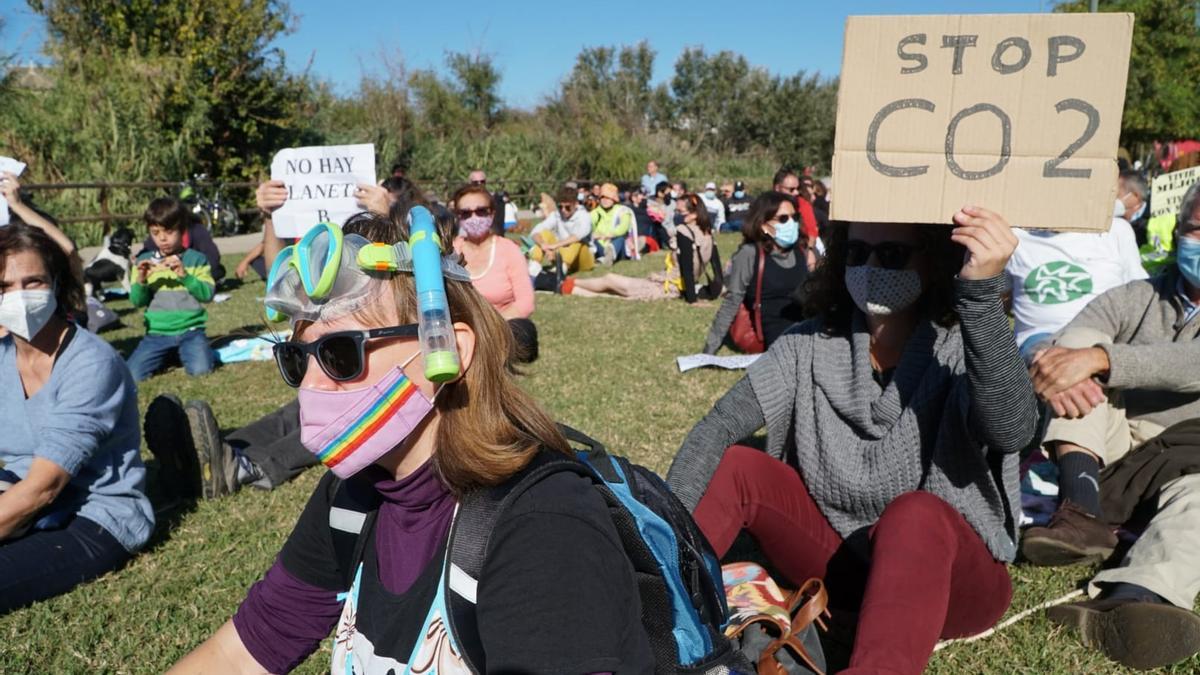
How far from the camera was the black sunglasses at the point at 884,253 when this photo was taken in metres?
3.02

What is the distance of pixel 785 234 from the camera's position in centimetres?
841

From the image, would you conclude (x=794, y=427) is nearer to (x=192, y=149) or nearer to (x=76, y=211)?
(x=76, y=211)

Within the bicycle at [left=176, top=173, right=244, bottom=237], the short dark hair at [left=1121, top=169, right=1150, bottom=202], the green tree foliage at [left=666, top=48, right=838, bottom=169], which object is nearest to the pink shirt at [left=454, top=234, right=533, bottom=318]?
the short dark hair at [left=1121, top=169, right=1150, bottom=202]

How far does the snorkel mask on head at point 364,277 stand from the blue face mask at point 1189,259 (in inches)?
133

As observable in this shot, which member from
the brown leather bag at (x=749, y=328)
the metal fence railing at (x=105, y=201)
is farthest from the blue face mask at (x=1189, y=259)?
the metal fence railing at (x=105, y=201)

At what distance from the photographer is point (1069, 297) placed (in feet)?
18.4

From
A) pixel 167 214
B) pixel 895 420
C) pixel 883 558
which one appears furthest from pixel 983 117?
pixel 167 214

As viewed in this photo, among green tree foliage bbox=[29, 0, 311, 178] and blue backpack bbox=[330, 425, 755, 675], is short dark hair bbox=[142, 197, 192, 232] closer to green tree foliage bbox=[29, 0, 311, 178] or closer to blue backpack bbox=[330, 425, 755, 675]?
blue backpack bbox=[330, 425, 755, 675]

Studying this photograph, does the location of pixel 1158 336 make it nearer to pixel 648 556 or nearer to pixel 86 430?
pixel 648 556

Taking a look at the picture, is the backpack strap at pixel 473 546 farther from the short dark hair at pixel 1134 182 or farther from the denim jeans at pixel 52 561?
the short dark hair at pixel 1134 182

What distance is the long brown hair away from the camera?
5.93 feet

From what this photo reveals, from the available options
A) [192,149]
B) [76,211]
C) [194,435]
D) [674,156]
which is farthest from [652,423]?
[674,156]

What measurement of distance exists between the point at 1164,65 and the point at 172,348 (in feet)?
87.5

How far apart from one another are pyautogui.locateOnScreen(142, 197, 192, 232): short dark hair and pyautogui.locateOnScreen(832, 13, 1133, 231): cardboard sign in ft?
24.3
